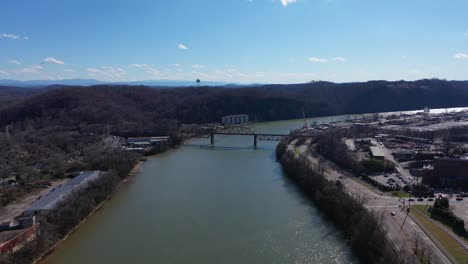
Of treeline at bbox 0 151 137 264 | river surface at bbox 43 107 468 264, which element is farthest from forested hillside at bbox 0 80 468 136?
treeline at bbox 0 151 137 264

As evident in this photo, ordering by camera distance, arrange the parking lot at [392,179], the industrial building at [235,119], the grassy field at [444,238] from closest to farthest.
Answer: the grassy field at [444,238]
the parking lot at [392,179]
the industrial building at [235,119]

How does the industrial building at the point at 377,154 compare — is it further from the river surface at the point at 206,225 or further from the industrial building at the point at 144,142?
the industrial building at the point at 144,142

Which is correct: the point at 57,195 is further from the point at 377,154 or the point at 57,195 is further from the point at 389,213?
the point at 377,154

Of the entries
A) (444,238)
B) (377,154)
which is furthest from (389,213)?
(377,154)

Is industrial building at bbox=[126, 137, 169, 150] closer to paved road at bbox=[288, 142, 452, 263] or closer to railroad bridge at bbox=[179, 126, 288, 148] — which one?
railroad bridge at bbox=[179, 126, 288, 148]

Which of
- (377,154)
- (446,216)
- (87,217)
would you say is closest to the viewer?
(446,216)

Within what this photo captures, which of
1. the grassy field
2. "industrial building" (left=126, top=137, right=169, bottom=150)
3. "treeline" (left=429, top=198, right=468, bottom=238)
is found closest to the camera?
the grassy field

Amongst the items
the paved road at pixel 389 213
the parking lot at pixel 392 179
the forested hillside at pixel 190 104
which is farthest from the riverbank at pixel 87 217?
the parking lot at pixel 392 179
